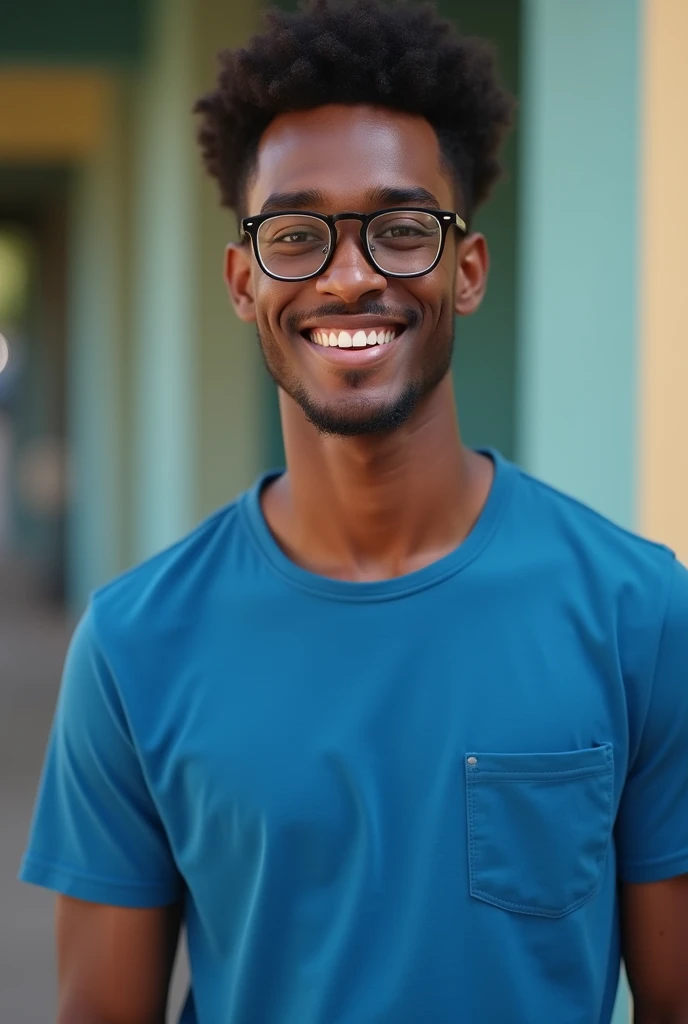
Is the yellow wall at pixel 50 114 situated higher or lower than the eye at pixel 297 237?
higher

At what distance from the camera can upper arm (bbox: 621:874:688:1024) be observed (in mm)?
1902

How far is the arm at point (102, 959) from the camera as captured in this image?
1987 millimetres

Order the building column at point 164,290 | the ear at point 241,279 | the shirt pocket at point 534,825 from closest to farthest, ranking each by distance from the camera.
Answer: the shirt pocket at point 534,825, the ear at point 241,279, the building column at point 164,290

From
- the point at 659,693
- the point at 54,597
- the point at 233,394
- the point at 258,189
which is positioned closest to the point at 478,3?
the point at 233,394

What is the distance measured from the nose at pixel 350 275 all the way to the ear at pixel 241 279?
0.76 feet

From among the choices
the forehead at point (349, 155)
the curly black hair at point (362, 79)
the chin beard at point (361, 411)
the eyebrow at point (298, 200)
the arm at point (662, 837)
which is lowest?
the arm at point (662, 837)

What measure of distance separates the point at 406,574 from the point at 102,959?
2.15ft

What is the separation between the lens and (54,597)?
1426 cm

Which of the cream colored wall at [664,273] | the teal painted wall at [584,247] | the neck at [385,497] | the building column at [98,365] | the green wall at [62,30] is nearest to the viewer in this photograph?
the neck at [385,497]

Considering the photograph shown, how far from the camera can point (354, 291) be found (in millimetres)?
1892

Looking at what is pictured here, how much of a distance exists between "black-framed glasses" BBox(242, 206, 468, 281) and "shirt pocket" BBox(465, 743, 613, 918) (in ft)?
2.10

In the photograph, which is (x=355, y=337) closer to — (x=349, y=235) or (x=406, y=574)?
(x=349, y=235)

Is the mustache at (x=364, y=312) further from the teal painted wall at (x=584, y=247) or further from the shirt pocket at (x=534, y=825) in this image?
the teal painted wall at (x=584, y=247)

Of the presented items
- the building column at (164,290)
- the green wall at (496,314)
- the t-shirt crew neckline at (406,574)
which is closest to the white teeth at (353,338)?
the t-shirt crew neckline at (406,574)
